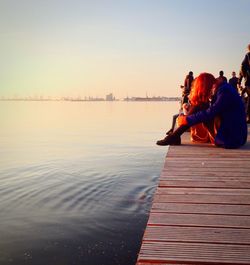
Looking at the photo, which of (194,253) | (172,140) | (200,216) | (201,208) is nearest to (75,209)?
(172,140)

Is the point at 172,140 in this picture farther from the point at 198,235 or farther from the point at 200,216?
the point at 198,235

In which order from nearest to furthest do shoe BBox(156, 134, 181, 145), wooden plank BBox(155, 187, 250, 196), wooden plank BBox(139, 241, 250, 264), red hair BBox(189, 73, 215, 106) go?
1. wooden plank BBox(139, 241, 250, 264)
2. wooden plank BBox(155, 187, 250, 196)
3. red hair BBox(189, 73, 215, 106)
4. shoe BBox(156, 134, 181, 145)

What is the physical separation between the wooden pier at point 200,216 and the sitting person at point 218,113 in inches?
49.0

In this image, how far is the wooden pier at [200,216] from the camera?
2789mm

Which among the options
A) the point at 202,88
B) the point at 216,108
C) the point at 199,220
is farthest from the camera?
the point at 202,88

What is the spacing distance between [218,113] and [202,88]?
69 centimetres

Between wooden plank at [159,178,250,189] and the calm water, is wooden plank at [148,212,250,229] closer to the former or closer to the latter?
wooden plank at [159,178,250,189]

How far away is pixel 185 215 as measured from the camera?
3.67m

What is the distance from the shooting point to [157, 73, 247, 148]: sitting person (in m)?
7.24

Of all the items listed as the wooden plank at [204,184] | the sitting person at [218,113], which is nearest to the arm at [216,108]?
the sitting person at [218,113]

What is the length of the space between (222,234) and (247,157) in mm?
4045

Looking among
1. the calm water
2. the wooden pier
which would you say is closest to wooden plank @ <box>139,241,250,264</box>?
the wooden pier

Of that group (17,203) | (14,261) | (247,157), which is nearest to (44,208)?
Result: (17,203)

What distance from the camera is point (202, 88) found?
25.0ft
